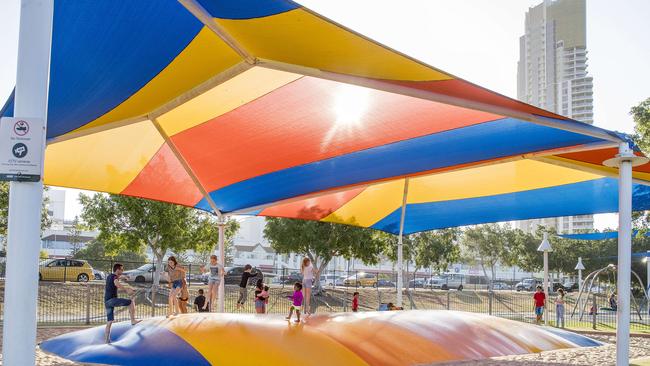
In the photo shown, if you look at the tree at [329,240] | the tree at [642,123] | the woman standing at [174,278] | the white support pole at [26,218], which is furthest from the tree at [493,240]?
the white support pole at [26,218]

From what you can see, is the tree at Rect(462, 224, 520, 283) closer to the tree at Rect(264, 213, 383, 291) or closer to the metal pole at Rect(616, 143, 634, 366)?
the tree at Rect(264, 213, 383, 291)

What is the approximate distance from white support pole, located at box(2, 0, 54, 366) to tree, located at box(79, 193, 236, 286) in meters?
22.0

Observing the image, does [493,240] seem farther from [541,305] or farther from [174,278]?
[174,278]

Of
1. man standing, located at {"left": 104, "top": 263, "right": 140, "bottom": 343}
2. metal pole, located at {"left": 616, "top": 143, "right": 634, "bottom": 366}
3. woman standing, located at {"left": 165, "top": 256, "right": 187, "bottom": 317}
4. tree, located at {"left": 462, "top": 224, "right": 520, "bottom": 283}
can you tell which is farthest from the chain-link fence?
tree, located at {"left": 462, "top": 224, "right": 520, "bottom": 283}

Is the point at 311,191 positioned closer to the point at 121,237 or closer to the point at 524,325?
the point at 524,325

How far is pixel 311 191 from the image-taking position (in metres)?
12.8

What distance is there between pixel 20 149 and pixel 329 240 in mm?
25950

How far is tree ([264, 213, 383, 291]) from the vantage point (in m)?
29.2

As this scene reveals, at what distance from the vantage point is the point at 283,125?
372 inches

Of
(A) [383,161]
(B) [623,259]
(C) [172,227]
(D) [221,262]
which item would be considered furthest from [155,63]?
(C) [172,227]

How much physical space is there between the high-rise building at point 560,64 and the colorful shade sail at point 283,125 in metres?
130

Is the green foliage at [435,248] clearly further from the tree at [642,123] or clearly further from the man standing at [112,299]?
the man standing at [112,299]

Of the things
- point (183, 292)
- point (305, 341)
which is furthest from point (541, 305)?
point (305, 341)

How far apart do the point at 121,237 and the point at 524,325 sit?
60.8ft
